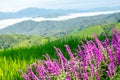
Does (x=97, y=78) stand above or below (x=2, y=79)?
above

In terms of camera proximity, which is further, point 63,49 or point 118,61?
point 63,49

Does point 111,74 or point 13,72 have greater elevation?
point 111,74

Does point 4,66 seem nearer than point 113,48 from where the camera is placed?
No

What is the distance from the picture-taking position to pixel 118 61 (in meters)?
6.14

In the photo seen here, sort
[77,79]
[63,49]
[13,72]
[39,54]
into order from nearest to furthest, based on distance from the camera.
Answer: [77,79] < [13,72] < [39,54] < [63,49]

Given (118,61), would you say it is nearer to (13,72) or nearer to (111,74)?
(111,74)

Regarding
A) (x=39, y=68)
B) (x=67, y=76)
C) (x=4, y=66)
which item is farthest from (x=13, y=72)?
(x=67, y=76)

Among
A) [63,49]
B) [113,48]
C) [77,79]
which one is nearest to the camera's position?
[77,79]

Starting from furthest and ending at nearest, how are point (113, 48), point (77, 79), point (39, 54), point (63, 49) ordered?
point (63, 49) → point (39, 54) → point (113, 48) → point (77, 79)

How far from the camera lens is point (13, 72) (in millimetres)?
7883

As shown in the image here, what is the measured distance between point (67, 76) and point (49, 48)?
7.08m

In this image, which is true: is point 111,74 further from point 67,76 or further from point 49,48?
point 49,48

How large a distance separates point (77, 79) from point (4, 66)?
425cm

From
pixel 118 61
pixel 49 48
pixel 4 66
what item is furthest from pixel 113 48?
pixel 49 48
